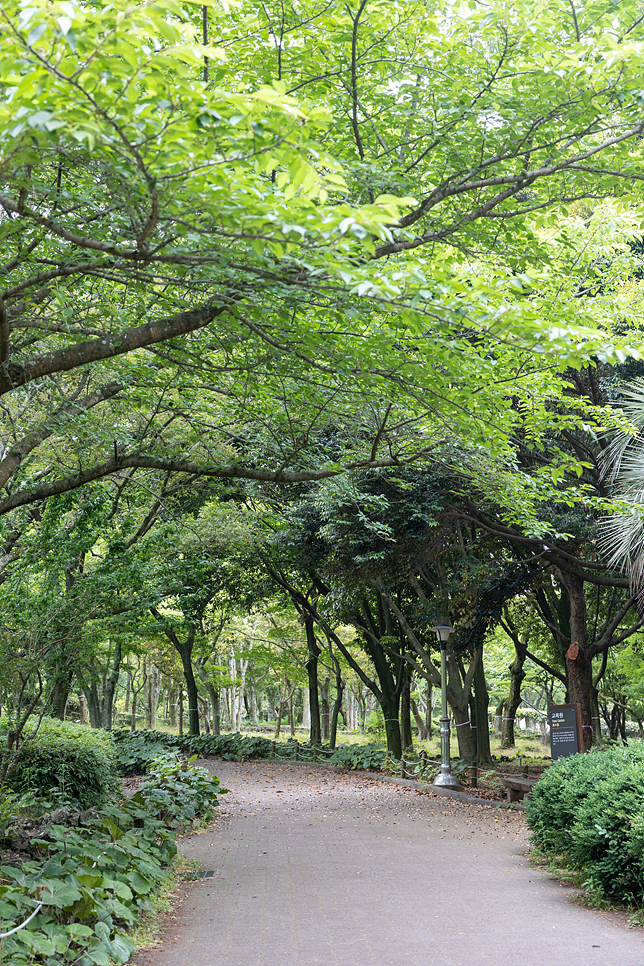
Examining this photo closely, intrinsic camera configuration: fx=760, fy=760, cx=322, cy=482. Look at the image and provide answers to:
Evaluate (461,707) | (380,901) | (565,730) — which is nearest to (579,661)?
(565,730)

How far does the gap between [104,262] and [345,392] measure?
2.52m

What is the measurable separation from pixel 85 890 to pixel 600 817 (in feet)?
14.6

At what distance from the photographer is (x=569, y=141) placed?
6.83 meters

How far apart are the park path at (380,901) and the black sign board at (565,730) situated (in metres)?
1.36

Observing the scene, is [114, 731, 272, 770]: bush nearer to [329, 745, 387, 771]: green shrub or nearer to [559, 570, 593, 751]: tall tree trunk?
[329, 745, 387, 771]: green shrub

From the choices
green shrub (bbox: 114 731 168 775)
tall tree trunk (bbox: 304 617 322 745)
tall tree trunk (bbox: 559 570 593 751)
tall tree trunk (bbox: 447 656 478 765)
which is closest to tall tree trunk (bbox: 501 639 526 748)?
tall tree trunk (bbox: 447 656 478 765)

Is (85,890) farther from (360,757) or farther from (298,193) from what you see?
(360,757)

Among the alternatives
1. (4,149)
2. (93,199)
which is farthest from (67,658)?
(4,149)

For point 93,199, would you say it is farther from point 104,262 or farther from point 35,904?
point 35,904

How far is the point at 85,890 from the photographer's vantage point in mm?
5406

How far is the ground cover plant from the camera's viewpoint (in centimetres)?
471

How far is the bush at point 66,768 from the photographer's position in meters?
10.6

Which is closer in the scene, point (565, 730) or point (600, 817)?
point (600, 817)

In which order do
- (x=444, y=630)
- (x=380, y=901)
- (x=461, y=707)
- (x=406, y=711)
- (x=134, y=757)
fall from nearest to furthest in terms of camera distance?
(x=380, y=901), (x=444, y=630), (x=461, y=707), (x=134, y=757), (x=406, y=711)
